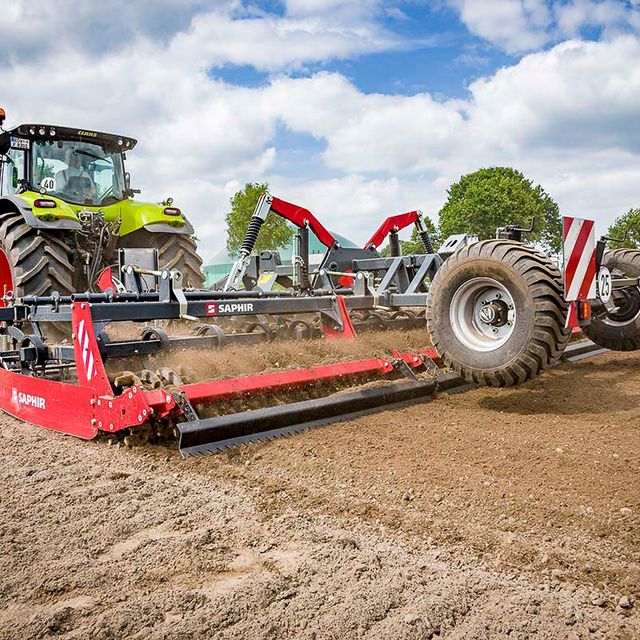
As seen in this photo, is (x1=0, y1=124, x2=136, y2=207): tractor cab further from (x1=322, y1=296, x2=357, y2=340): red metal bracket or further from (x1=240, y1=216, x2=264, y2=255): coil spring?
(x1=322, y1=296, x2=357, y2=340): red metal bracket

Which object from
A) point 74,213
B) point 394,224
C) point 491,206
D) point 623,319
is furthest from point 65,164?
point 491,206

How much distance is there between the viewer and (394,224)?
7.27 meters

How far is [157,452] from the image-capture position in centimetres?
357

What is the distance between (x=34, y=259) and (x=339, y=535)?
5.00 meters

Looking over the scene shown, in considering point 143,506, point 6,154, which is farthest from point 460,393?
point 6,154

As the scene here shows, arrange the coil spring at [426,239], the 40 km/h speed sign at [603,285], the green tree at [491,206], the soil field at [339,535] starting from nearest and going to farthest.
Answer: the soil field at [339,535], the 40 km/h speed sign at [603,285], the coil spring at [426,239], the green tree at [491,206]

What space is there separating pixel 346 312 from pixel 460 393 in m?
1.22

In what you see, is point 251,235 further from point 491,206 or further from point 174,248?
point 491,206

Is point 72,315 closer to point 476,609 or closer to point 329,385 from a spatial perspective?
point 329,385

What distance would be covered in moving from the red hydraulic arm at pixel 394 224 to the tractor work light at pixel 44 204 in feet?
10.8

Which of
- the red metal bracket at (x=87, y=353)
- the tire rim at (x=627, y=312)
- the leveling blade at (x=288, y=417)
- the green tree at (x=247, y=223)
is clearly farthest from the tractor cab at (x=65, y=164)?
the green tree at (x=247, y=223)

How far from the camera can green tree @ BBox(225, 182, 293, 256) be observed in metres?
26.6

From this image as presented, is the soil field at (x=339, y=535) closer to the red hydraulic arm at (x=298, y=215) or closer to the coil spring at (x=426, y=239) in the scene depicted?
the red hydraulic arm at (x=298, y=215)

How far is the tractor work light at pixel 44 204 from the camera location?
20.8ft
